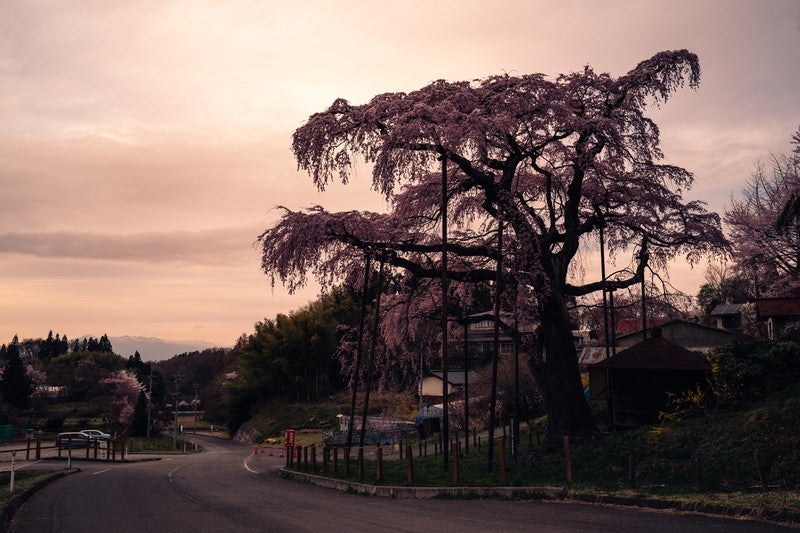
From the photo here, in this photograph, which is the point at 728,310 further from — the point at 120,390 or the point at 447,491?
the point at 120,390

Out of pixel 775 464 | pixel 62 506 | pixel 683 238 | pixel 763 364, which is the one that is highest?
pixel 683 238

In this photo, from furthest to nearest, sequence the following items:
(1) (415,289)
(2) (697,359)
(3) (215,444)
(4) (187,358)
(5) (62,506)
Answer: (4) (187,358)
(3) (215,444)
(1) (415,289)
(2) (697,359)
(5) (62,506)

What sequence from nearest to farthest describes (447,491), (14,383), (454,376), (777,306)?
(447,491)
(777,306)
(454,376)
(14,383)

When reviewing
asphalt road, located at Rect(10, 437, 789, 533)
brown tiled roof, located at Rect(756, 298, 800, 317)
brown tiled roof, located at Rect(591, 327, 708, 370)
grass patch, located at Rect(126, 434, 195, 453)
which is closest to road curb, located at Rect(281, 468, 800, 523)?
asphalt road, located at Rect(10, 437, 789, 533)

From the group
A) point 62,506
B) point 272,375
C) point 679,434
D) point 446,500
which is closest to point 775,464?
point 679,434

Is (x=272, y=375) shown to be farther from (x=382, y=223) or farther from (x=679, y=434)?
(x=679, y=434)

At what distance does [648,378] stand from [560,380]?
173 inches

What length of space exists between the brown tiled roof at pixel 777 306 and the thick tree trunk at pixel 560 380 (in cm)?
1725

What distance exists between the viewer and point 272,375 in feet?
259

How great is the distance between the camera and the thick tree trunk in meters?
24.6

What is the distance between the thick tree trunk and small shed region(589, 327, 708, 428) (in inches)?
120

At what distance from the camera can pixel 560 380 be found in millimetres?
25000

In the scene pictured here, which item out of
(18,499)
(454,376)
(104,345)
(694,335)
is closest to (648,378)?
(18,499)

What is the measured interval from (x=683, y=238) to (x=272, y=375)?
60.9 m
